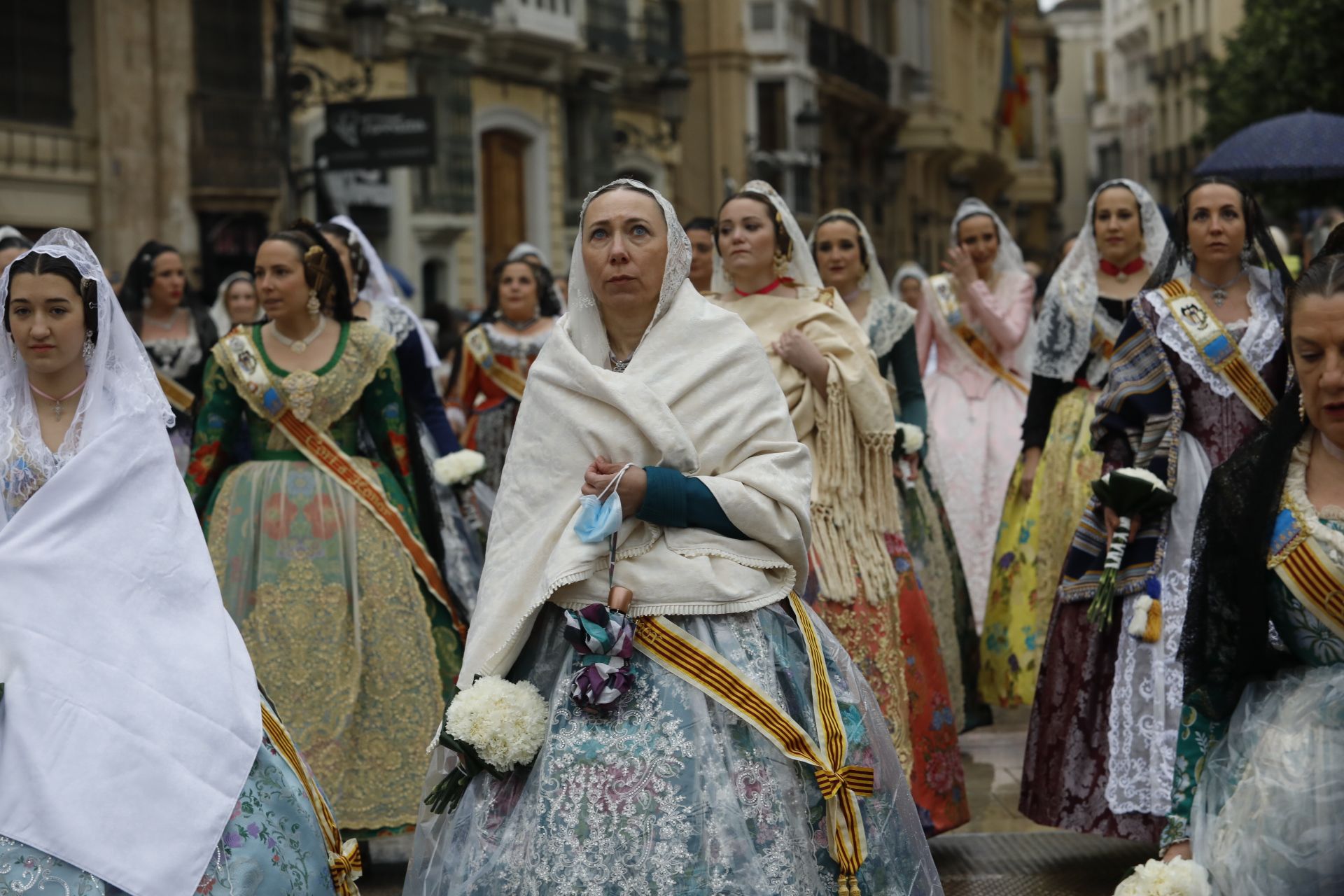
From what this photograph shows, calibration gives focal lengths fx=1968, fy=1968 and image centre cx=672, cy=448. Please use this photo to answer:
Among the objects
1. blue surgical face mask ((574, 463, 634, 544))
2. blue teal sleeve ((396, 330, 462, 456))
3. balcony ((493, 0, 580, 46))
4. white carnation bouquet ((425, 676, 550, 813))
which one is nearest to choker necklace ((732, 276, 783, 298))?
blue teal sleeve ((396, 330, 462, 456))

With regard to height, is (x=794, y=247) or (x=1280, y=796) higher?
(x=794, y=247)

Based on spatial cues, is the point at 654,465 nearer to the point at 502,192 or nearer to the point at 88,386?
the point at 88,386

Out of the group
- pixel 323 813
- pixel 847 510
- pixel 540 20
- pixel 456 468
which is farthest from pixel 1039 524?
pixel 540 20

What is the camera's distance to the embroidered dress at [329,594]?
247 inches

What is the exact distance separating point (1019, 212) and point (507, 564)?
42729 millimetres

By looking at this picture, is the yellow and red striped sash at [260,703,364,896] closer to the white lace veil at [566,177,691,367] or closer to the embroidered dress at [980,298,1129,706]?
the white lace veil at [566,177,691,367]

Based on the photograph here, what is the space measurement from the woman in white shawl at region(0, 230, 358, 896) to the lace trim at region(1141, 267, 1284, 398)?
2.81 meters

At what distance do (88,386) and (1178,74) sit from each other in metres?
65.0

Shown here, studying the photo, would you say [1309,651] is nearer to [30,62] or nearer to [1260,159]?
[1260,159]

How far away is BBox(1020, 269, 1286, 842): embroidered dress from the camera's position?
5719mm

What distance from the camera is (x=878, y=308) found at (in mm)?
7391

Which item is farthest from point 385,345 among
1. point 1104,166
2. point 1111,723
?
point 1104,166

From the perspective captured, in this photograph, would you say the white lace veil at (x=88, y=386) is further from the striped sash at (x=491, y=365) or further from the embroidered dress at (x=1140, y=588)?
the striped sash at (x=491, y=365)

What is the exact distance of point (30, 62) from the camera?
17.4 meters
